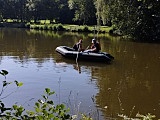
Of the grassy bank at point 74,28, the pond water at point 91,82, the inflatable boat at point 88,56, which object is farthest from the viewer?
the grassy bank at point 74,28

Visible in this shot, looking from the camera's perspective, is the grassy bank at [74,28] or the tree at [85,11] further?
the tree at [85,11]

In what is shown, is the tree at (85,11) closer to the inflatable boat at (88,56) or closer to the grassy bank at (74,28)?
the grassy bank at (74,28)

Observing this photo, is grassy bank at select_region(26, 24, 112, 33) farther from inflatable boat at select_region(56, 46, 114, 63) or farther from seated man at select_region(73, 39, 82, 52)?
inflatable boat at select_region(56, 46, 114, 63)

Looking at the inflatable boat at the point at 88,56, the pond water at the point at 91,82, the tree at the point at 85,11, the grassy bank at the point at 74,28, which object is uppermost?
the tree at the point at 85,11

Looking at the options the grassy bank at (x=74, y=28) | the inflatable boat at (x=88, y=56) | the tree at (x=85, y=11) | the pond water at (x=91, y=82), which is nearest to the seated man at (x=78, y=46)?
the inflatable boat at (x=88, y=56)

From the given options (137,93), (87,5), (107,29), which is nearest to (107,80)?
(137,93)

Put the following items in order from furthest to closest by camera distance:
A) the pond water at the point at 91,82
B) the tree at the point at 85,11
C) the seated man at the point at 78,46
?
the tree at the point at 85,11 → the seated man at the point at 78,46 → the pond water at the point at 91,82

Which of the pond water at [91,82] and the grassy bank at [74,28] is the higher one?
the grassy bank at [74,28]

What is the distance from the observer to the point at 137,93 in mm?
11156

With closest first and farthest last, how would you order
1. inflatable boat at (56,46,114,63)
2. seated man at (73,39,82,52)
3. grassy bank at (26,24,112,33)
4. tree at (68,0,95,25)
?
1. inflatable boat at (56,46,114,63)
2. seated man at (73,39,82,52)
3. grassy bank at (26,24,112,33)
4. tree at (68,0,95,25)

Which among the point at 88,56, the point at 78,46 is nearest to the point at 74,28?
the point at 78,46

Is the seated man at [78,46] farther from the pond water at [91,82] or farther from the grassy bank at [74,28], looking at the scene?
the grassy bank at [74,28]

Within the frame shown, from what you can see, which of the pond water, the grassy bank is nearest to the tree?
the grassy bank

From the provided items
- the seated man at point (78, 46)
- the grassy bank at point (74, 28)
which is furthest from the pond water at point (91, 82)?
the grassy bank at point (74, 28)
